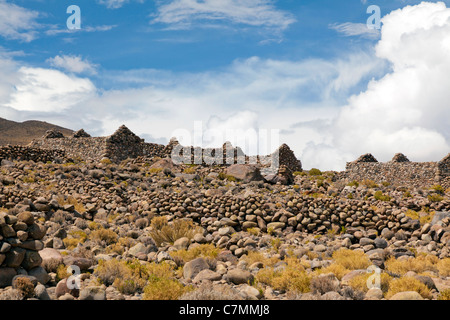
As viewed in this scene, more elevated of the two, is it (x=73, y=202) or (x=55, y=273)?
(x=73, y=202)

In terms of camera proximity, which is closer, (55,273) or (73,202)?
(55,273)

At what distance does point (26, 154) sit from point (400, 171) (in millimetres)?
36749

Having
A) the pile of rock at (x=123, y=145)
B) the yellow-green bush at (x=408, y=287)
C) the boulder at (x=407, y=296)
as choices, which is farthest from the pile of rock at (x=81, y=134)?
the boulder at (x=407, y=296)

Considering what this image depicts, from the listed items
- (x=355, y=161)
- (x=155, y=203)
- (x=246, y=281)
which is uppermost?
(x=355, y=161)

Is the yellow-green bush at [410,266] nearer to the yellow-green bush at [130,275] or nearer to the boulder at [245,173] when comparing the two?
the yellow-green bush at [130,275]

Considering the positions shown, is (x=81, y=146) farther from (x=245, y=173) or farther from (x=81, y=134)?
(x=245, y=173)

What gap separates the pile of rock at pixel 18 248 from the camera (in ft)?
24.6

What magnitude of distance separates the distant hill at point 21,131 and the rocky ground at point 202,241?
2729 inches

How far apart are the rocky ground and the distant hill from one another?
227 feet

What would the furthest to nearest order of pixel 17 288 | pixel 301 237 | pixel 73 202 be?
pixel 73 202 < pixel 301 237 < pixel 17 288
